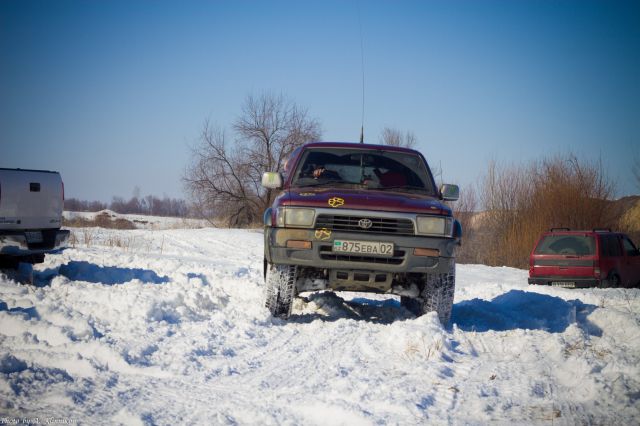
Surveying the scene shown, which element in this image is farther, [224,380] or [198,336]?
[198,336]

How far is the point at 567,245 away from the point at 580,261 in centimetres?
45

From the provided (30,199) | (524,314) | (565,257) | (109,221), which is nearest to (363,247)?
(524,314)

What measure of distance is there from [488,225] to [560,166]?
14.2 ft

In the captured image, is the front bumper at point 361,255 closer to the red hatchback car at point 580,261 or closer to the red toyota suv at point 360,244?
the red toyota suv at point 360,244

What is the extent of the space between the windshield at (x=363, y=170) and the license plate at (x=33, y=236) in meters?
4.47

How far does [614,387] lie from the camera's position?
10.3 ft

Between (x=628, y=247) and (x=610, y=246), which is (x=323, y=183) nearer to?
(x=610, y=246)

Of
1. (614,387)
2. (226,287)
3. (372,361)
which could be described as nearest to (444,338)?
(372,361)

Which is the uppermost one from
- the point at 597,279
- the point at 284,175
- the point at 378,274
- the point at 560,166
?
the point at 560,166

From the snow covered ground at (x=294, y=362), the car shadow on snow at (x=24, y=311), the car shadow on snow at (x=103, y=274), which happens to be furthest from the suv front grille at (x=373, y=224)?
the car shadow on snow at (x=103, y=274)

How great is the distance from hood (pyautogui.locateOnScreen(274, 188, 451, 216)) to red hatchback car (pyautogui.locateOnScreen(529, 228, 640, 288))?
23.2 feet

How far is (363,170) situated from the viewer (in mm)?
5988

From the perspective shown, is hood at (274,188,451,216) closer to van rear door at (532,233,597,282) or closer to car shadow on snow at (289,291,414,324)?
car shadow on snow at (289,291,414,324)

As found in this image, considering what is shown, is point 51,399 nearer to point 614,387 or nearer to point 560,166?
point 614,387
